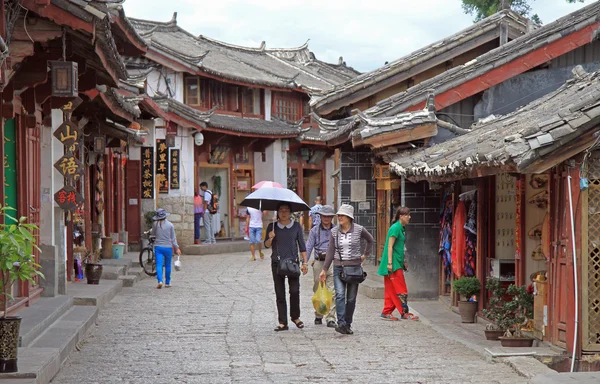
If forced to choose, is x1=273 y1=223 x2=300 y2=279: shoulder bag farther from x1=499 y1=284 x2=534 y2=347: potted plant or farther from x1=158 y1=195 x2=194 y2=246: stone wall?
x1=158 y1=195 x2=194 y2=246: stone wall

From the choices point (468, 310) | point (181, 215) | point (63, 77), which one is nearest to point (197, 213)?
point (181, 215)

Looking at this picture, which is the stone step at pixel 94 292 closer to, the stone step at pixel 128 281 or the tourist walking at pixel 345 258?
the stone step at pixel 128 281

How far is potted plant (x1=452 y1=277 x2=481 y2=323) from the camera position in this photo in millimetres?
14547

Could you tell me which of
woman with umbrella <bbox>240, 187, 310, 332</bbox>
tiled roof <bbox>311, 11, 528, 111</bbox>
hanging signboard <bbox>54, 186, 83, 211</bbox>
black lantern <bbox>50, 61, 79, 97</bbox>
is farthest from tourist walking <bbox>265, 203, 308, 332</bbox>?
tiled roof <bbox>311, 11, 528, 111</bbox>

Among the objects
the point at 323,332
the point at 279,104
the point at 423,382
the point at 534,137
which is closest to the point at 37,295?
the point at 323,332

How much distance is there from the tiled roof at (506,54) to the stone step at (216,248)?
13854mm

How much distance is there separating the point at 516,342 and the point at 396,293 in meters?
3.89

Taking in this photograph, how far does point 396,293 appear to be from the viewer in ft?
50.9

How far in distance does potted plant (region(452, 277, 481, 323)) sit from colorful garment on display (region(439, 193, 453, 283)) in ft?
6.77

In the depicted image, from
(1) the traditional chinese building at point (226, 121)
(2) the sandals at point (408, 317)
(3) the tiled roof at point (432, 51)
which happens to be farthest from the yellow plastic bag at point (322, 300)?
(1) the traditional chinese building at point (226, 121)

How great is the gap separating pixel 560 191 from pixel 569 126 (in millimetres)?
1318

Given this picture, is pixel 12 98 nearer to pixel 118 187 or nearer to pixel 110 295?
pixel 110 295

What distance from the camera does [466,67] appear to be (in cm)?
1952

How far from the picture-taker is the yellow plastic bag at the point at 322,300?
14047 mm
